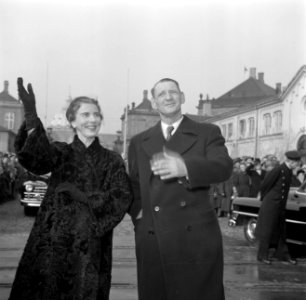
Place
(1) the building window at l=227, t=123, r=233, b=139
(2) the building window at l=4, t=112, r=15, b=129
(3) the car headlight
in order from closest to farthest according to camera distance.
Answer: (3) the car headlight
(1) the building window at l=227, t=123, r=233, b=139
(2) the building window at l=4, t=112, r=15, b=129

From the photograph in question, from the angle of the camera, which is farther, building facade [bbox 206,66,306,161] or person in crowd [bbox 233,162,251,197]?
building facade [bbox 206,66,306,161]

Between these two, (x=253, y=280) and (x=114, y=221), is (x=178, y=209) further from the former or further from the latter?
(x=253, y=280)

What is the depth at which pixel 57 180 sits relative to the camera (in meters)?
3.54

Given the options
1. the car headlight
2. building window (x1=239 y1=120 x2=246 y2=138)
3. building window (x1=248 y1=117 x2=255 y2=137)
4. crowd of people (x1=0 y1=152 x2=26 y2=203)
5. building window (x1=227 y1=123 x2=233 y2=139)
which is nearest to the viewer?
the car headlight

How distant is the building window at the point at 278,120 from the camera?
39094mm

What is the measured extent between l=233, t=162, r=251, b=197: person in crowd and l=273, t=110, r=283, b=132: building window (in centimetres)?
2478

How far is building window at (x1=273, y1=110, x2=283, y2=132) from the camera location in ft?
128

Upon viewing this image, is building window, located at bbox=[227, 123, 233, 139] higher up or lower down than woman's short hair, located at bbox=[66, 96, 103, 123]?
higher up

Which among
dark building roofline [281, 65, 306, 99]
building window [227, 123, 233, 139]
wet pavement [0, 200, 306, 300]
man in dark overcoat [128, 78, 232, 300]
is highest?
dark building roofline [281, 65, 306, 99]

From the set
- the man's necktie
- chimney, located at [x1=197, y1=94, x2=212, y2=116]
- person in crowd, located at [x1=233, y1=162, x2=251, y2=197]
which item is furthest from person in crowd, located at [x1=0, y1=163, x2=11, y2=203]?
chimney, located at [x1=197, y1=94, x2=212, y2=116]

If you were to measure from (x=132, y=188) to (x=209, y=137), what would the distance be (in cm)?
68

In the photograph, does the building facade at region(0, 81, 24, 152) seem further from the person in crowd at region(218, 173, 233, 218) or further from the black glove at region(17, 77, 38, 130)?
the black glove at region(17, 77, 38, 130)

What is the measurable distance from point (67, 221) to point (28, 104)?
0.82 meters

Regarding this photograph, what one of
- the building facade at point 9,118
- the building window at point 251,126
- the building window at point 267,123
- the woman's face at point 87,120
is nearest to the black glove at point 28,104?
the woman's face at point 87,120
